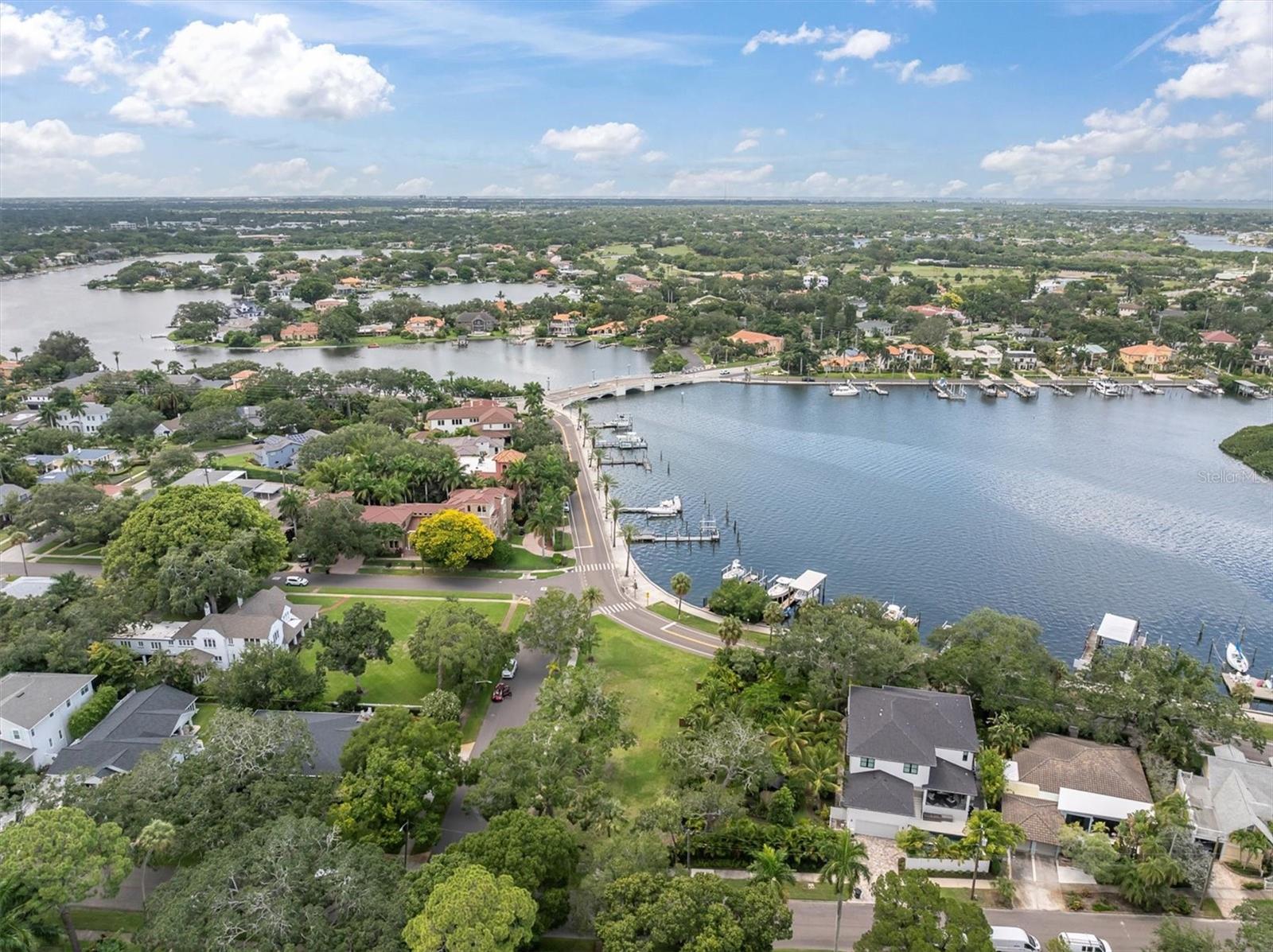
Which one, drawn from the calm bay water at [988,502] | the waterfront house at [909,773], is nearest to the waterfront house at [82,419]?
the calm bay water at [988,502]

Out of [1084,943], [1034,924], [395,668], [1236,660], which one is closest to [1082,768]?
[1034,924]

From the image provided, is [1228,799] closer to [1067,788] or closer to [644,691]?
[1067,788]

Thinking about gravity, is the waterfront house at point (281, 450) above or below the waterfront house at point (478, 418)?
below

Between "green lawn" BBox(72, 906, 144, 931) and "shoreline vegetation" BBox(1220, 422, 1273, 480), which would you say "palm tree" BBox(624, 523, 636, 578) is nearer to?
"green lawn" BBox(72, 906, 144, 931)

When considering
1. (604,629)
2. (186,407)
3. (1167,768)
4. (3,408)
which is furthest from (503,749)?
(3,408)

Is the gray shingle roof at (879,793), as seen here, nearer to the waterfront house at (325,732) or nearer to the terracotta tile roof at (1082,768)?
the terracotta tile roof at (1082,768)

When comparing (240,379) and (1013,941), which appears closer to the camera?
(1013,941)
